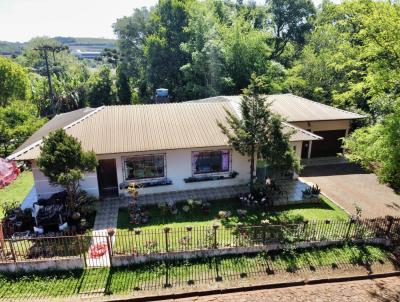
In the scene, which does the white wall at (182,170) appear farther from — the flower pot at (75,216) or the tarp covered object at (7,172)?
the tarp covered object at (7,172)

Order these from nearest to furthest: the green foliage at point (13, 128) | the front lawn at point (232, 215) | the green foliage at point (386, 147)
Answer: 1. the green foliage at point (386, 147)
2. the front lawn at point (232, 215)
3. the green foliage at point (13, 128)

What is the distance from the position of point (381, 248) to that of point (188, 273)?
8.60m

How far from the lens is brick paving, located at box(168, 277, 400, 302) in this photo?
35.5 feet

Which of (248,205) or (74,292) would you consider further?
(248,205)

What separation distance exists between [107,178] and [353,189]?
14905 millimetres

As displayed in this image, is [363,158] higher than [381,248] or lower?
higher

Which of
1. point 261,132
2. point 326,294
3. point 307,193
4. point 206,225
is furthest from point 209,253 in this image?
point 307,193

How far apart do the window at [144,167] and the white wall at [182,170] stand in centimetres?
32

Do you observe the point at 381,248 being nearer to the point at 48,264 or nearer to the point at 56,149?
the point at 48,264

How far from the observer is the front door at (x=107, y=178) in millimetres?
17111

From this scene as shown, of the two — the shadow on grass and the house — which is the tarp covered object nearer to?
the house

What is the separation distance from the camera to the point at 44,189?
53.5 ft

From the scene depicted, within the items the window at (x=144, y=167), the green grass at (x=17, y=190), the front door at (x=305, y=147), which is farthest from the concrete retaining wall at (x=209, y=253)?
the front door at (x=305, y=147)

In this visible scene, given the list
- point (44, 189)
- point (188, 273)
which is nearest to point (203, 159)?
point (188, 273)
